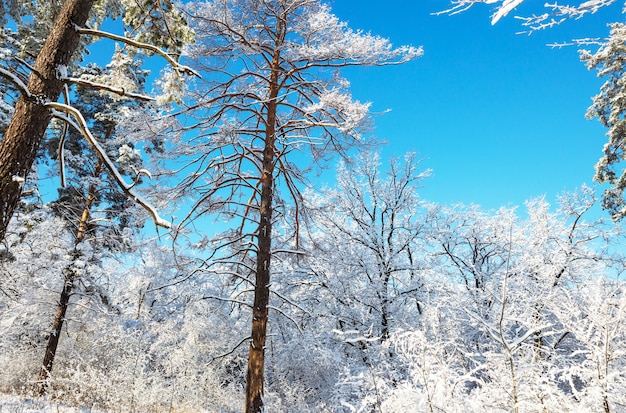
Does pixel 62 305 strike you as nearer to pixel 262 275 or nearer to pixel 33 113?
pixel 262 275

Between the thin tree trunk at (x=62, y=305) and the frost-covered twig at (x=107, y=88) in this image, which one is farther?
the thin tree trunk at (x=62, y=305)

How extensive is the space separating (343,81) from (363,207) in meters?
5.62

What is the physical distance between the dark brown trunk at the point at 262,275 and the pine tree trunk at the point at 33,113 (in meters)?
4.21

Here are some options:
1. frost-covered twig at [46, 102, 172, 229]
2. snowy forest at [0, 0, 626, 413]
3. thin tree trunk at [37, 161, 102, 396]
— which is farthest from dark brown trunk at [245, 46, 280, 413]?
thin tree trunk at [37, 161, 102, 396]

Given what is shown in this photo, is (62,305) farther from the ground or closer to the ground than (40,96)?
closer to the ground

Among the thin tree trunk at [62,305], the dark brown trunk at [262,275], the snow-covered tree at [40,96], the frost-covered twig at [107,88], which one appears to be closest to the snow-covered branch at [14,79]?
the snow-covered tree at [40,96]

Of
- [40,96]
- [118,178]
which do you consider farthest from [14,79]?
[118,178]

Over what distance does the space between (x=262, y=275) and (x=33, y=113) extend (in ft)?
16.1

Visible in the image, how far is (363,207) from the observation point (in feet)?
41.4

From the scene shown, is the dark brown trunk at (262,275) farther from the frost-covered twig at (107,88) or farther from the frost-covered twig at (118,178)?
the frost-covered twig at (118,178)

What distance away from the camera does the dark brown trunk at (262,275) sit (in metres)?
6.40

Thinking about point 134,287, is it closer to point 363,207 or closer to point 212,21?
point 363,207

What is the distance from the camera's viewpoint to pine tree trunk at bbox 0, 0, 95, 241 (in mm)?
2682

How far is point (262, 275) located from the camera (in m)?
7.09
